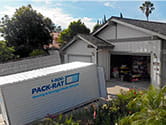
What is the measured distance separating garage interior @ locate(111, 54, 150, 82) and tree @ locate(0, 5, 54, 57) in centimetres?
1123

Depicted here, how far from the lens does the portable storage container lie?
16.5 feet

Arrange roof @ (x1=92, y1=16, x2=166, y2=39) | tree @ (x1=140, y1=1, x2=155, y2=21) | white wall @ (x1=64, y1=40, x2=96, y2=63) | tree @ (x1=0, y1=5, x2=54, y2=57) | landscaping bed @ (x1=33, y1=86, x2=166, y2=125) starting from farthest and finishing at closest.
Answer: tree @ (x1=140, y1=1, x2=155, y2=21), tree @ (x1=0, y1=5, x2=54, y2=57), white wall @ (x1=64, y1=40, x2=96, y2=63), roof @ (x1=92, y1=16, x2=166, y2=39), landscaping bed @ (x1=33, y1=86, x2=166, y2=125)

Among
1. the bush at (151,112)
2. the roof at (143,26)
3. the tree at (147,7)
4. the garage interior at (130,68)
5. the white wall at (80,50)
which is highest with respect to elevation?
the tree at (147,7)

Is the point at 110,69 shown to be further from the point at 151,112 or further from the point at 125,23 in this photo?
the point at 151,112

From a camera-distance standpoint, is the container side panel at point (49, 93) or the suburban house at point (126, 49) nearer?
the container side panel at point (49, 93)

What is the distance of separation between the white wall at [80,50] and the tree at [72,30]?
7.47m

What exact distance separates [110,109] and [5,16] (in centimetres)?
1825

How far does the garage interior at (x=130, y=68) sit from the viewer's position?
39.8 feet

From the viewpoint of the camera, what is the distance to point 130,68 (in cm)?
1357

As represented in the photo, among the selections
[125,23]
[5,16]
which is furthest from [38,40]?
[125,23]

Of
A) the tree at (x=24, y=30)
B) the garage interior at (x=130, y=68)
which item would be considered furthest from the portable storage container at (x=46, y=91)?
the tree at (x=24, y=30)

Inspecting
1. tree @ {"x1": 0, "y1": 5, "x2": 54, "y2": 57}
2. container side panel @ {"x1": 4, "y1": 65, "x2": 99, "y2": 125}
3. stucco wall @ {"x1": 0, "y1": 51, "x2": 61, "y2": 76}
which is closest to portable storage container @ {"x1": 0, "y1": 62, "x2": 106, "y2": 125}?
container side panel @ {"x1": 4, "y1": 65, "x2": 99, "y2": 125}

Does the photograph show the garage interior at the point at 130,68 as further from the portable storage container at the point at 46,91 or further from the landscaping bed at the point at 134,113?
the landscaping bed at the point at 134,113

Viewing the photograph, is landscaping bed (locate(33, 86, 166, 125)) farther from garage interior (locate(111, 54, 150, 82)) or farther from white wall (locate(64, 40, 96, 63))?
white wall (locate(64, 40, 96, 63))
